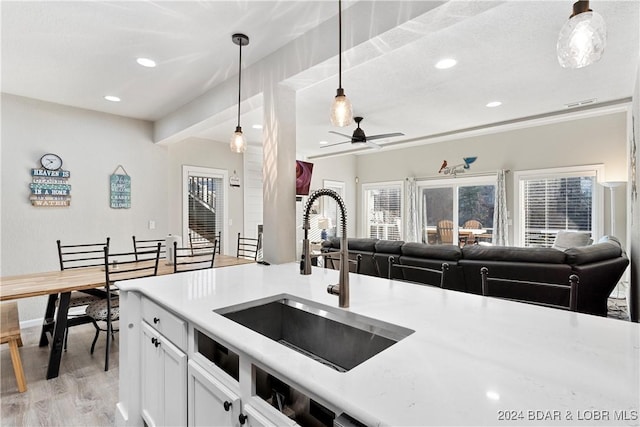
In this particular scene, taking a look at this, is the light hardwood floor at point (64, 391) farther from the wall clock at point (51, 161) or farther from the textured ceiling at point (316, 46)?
the textured ceiling at point (316, 46)

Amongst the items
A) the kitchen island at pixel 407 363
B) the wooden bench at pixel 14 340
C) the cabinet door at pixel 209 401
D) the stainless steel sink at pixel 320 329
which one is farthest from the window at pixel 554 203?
the wooden bench at pixel 14 340

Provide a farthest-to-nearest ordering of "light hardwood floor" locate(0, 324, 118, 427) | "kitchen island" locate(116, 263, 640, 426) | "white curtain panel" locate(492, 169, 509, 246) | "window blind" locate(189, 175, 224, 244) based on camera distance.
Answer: "white curtain panel" locate(492, 169, 509, 246)
"window blind" locate(189, 175, 224, 244)
"light hardwood floor" locate(0, 324, 118, 427)
"kitchen island" locate(116, 263, 640, 426)

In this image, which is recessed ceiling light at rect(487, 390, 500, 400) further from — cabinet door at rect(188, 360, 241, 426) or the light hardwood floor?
the light hardwood floor

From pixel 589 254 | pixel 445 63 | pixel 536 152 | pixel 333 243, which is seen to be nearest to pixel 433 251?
pixel 589 254

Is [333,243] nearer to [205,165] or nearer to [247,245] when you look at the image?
[247,245]

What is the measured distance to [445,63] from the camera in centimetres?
290

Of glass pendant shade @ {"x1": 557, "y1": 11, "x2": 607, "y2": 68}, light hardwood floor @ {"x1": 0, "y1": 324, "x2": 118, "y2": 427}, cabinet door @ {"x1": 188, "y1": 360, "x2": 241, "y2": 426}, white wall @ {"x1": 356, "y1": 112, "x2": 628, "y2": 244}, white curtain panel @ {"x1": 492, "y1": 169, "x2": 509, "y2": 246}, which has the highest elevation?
white wall @ {"x1": 356, "y1": 112, "x2": 628, "y2": 244}

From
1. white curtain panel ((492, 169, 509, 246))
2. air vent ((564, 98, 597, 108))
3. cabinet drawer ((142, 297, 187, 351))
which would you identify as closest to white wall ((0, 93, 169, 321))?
cabinet drawer ((142, 297, 187, 351))

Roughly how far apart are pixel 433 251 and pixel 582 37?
8.39ft

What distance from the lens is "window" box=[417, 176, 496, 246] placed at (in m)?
6.27

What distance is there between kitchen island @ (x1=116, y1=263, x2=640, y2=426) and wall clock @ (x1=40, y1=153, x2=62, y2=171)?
3.10m

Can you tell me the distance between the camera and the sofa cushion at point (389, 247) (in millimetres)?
3652

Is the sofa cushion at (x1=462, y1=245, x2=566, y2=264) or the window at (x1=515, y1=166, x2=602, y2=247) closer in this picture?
the sofa cushion at (x1=462, y1=245, x2=566, y2=264)

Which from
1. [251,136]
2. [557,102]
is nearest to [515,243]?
[557,102]
